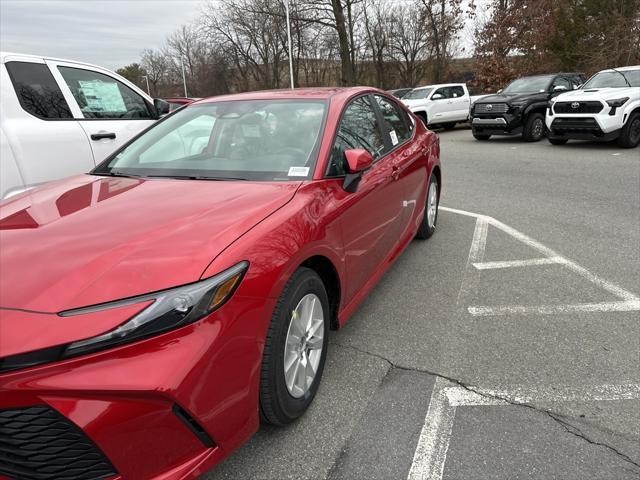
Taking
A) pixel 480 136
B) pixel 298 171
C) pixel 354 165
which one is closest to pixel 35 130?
pixel 298 171

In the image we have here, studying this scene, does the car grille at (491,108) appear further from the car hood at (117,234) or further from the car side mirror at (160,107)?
the car hood at (117,234)

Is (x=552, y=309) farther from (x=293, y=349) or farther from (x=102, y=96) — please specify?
(x=102, y=96)

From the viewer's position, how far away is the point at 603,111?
1067 cm

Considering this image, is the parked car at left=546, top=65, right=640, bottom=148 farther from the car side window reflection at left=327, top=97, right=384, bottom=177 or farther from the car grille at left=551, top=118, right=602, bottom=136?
the car side window reflection at left=327, top=97, right=384, bottom=177

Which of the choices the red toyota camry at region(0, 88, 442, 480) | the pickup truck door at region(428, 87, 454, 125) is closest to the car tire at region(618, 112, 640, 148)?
the pickup truck door at region(428, 87, 454, 125)

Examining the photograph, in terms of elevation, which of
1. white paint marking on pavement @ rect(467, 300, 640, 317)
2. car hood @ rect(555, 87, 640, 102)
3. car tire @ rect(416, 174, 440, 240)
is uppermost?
car hood @ rect(555, 87, 640, 102)

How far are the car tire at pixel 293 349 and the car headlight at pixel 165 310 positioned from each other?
1.21ft

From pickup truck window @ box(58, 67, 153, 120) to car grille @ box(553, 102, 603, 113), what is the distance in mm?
9616

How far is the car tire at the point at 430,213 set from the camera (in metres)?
5.09

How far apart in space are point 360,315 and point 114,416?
7.55 ft

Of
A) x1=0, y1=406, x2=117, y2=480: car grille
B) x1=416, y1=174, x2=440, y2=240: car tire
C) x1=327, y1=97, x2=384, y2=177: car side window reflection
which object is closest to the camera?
x1=0, y1=406, x2=117, y2=480: car grille

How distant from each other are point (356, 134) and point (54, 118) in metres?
3.03

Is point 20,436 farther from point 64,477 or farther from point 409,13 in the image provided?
point 409,13

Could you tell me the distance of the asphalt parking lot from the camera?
2171 mm
